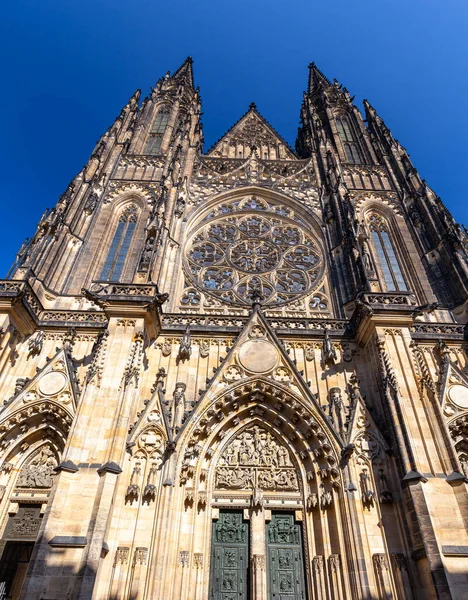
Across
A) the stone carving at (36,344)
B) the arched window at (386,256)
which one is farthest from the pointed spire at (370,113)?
the stone carving at (36,344)

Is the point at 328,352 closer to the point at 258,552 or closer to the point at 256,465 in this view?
the point at 256,465

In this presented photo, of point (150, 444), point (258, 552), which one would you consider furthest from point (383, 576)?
point (150, 444)

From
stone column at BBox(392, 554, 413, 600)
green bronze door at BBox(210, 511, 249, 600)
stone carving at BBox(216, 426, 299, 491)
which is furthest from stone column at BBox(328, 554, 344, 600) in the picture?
green bronze door at BBox(210, 511, 249, 600)

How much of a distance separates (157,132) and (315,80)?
13197mm

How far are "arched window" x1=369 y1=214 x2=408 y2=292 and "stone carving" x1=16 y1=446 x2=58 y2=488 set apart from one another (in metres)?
11.0

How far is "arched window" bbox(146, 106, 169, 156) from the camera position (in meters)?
19.2

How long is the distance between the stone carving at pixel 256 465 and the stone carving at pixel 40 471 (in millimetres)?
3802

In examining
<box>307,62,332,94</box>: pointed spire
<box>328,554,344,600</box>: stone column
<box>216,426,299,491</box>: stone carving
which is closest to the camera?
<box>328,554,344,600</box>: stone column

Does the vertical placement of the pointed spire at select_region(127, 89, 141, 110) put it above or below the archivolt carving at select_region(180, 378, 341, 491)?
above

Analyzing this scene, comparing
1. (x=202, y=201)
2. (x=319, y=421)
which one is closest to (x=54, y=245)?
(x=202, y=201)

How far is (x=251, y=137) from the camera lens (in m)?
21.1

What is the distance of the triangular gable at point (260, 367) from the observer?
966 centimetres

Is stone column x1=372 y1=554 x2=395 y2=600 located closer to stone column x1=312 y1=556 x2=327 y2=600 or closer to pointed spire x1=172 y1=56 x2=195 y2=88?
stone column x1=312 y1=556 x2=327 y2=600

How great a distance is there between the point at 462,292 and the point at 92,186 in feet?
44.3
